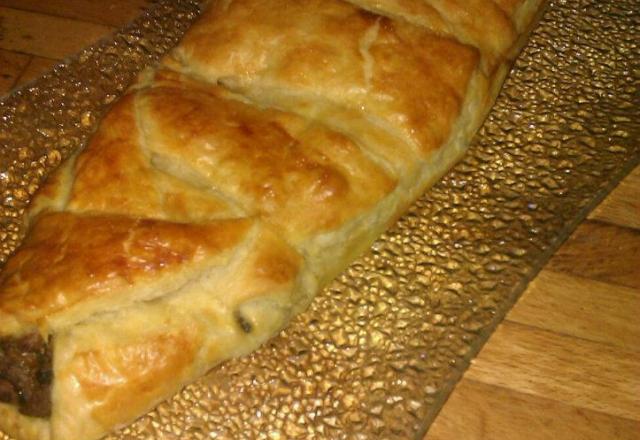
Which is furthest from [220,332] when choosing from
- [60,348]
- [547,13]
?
→ [547,13]

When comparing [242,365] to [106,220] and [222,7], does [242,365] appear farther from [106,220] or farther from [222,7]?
[222,7]

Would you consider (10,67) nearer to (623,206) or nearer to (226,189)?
(226,189)

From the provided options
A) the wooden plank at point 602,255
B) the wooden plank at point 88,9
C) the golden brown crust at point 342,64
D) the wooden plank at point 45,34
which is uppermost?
the golden brown crust at point 342,64

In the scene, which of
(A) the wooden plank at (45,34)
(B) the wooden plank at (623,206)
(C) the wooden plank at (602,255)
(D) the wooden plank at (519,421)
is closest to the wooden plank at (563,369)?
(D) the wooden plank at (519,421)

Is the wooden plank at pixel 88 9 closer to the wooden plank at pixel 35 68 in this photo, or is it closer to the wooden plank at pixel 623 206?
the wooden plank at pixel 35 68

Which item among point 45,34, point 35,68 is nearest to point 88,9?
point 45,34

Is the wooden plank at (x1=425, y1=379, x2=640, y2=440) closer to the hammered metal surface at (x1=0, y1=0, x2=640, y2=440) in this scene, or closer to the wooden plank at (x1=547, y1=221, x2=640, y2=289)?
the hammered metal surface at (x1=0, y1=0, x2=640, y2=440)
